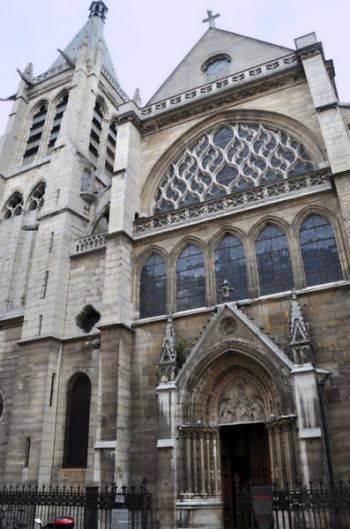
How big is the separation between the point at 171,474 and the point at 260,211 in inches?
307

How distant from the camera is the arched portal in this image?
10799 mm

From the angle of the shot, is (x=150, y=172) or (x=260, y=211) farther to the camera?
(x=150, y=172)

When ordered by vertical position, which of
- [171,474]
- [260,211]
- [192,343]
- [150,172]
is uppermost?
[150,172]

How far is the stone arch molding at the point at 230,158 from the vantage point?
49.5 ft

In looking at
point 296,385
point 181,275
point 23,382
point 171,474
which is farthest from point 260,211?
point 23,382

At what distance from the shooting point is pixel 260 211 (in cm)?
1376

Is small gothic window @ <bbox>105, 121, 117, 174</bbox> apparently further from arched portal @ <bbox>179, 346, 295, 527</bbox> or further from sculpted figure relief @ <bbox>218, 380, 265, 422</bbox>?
sculpted figure relief @ <bbox>218, 380, 265, 422</bbox>

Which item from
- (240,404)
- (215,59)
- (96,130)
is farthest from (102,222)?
(240,404)

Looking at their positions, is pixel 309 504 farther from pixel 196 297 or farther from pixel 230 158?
pixel 230 158

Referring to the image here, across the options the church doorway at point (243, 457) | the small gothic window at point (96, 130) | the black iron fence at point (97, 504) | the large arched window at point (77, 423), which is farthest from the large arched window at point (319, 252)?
the small gothic window at point (96, 130)

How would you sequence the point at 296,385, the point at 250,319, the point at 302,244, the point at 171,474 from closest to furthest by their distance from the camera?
the point at 296,385 → the point at 171,474 → the point at 250,319 → the point at 302,244

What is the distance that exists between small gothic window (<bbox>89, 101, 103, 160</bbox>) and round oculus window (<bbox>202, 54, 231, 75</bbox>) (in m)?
7.07

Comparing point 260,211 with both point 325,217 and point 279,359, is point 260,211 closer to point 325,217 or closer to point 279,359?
point 325,217

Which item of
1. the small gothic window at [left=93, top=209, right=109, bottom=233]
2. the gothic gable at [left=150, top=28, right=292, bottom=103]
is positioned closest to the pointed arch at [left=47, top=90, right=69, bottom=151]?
the gothic gable at [left=150, top=28, right=292, bottom=103]
